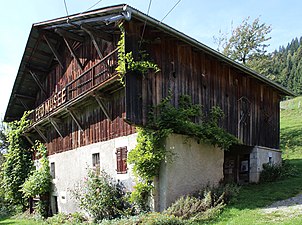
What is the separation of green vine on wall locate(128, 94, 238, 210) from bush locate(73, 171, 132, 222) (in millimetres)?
1112

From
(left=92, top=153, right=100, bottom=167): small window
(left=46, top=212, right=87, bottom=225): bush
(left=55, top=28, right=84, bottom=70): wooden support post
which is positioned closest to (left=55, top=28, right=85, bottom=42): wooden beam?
(left=55, top=28, right=84, bottom=70): wooden support post

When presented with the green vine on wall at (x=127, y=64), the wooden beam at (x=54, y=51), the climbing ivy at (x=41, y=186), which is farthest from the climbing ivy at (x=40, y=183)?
the green vine on wall at (x=127, y=64)

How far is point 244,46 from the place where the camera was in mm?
31766

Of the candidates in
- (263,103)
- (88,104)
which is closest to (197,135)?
(88,104)

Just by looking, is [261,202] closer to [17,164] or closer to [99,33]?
[99,33]

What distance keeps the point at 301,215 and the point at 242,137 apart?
6.52 metres

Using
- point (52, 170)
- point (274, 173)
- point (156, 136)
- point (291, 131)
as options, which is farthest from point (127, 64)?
point (291, 131)

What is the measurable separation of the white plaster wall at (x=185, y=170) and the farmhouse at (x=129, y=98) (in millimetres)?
33

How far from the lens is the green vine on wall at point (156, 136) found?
33.9 feet

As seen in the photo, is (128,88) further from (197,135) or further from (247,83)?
(247,83)

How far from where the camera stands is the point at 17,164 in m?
21.4

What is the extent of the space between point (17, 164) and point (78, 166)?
855 centimetres

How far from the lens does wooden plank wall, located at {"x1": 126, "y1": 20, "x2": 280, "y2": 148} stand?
11.1 meters

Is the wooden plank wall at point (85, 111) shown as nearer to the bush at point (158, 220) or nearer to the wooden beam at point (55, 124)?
the wooden beam at point (55, 124)
